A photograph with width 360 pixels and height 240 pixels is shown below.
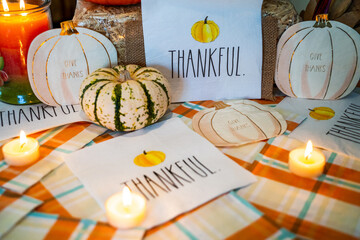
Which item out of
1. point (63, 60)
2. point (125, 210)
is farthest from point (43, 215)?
point (63, 60)

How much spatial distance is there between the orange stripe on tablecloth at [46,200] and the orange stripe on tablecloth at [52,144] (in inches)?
2.8

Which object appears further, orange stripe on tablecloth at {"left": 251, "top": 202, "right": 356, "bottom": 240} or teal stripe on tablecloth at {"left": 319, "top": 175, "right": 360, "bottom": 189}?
teal stripe on tablecloth at {"left": 319, "top": 175, "right": 360, "bottom": 189}

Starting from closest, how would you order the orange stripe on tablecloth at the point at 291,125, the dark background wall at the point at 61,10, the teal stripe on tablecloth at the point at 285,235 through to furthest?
the teal stripe on tablecloth at the point at 285,235
the orange stripe on tablecloth at the point at 291,125
the dark background wall at the point at 61,10

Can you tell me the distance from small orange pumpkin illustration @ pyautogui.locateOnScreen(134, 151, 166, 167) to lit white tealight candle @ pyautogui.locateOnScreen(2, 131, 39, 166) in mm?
247

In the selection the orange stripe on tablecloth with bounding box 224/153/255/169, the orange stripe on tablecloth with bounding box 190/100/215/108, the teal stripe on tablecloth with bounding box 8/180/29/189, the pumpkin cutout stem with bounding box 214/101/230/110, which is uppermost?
the pumpkin cutout stem with bounding box 214/101/230/110

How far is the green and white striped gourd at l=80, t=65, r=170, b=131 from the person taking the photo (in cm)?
85

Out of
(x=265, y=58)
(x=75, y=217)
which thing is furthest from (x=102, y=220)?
(x=265, y=58)

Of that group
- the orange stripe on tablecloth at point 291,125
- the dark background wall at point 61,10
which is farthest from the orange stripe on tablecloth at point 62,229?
the dark background wall at point 61,10

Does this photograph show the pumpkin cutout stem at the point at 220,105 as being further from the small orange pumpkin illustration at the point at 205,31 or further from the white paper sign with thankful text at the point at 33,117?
the white paper sign with thankful text at the point at 33,117

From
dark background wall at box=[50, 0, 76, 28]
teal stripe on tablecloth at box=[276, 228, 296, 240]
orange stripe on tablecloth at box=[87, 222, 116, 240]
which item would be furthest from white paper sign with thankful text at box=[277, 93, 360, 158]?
dark background wall at box=[50, 0, 76, 28]

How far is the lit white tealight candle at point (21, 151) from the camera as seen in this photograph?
2.54ft

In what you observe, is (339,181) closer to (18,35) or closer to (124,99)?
(124,99)

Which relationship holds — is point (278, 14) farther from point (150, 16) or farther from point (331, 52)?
point (150, 16)

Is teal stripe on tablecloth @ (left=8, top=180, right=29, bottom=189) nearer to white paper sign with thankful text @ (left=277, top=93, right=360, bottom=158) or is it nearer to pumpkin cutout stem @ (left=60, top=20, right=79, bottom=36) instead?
pumpkin cutout stem @ (left=60, top=20, right=79, bottom=36)
